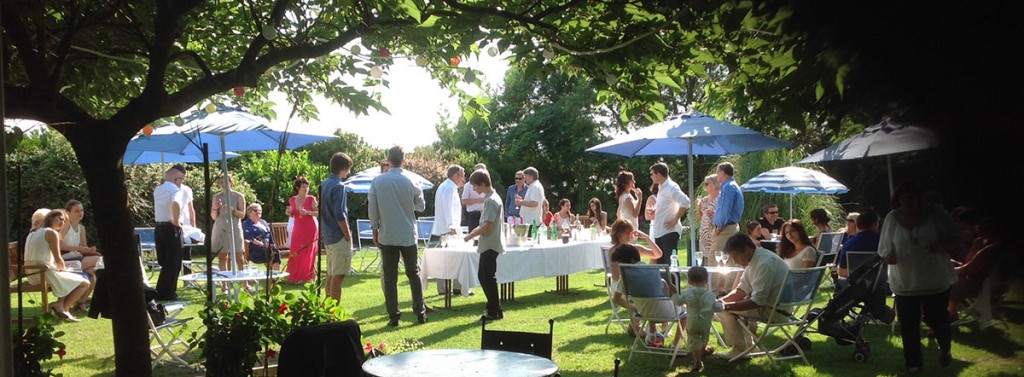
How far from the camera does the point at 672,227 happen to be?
1015 cm

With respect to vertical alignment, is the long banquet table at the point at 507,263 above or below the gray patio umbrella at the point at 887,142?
below

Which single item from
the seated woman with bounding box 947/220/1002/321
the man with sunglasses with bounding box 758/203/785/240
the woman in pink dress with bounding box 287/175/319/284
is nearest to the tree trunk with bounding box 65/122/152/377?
the seated woman with bounding box 947/220/1002/321

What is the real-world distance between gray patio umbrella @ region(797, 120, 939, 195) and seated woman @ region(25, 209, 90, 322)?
9.45 meters

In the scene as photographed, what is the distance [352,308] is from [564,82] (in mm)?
22608

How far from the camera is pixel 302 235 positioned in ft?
40.7

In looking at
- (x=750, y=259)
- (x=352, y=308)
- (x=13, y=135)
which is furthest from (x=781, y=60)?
(x=352, y=308)

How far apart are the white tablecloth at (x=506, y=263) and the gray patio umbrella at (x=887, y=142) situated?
7.58 metres

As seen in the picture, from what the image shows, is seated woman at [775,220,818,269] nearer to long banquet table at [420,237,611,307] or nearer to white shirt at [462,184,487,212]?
long banquet table at [420,237,611,307]

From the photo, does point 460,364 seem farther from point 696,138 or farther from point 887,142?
point 696,138

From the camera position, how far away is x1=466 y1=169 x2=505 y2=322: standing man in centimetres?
898

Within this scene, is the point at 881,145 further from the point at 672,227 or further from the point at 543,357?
the point at 672,227

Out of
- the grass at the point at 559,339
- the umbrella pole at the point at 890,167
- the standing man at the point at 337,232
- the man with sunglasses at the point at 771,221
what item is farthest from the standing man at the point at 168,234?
the umbrella pole at the point at 890,167

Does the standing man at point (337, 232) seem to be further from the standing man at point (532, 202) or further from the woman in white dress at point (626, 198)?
the standing man at point (532, 202)

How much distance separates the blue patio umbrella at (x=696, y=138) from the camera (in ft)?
31.4
